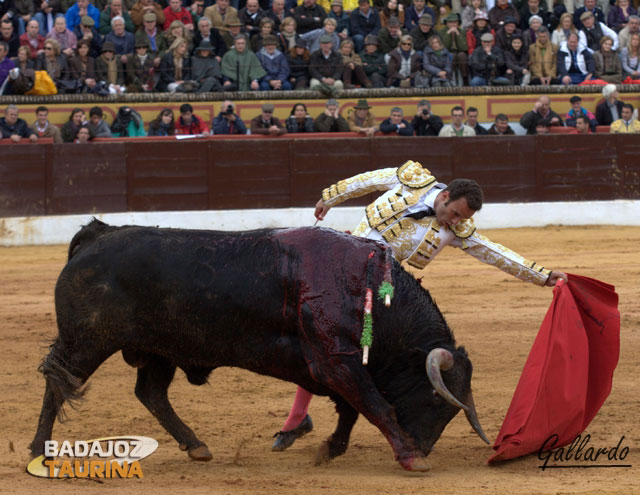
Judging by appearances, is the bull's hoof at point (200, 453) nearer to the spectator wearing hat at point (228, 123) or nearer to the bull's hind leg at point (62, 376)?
Result: the bull's hind leg at point (62, 376)

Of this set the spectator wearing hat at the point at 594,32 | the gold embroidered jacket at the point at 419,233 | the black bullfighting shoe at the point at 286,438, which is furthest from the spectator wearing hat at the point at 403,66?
the black bullfighting shoe at the point at 286,438

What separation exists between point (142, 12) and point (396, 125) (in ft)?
11.2

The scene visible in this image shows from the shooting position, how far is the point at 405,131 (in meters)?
12.9

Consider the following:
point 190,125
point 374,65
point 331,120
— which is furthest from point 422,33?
point 190,125

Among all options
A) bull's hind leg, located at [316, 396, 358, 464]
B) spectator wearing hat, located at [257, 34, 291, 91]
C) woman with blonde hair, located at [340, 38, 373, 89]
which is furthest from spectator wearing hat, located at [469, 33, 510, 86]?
bull's hind leg, located at [316, 396, 358, 464]

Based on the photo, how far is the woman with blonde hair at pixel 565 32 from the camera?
13617mm

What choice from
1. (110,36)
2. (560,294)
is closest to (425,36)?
(110,36)

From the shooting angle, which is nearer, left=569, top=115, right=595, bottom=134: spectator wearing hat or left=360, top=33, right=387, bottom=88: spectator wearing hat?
left=569, top=115, right=595, bottom=134: spectator wearing hat

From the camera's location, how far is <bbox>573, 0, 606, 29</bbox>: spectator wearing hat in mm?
14102

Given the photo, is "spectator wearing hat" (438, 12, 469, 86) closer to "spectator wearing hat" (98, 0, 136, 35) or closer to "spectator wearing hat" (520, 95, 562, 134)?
"spectator wearing hat" (520, 95, 562, 134)

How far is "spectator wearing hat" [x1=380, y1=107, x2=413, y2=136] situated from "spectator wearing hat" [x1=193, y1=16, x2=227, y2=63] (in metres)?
2.19

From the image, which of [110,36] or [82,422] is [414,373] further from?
[110,36]

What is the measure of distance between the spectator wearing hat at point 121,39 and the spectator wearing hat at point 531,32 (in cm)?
501

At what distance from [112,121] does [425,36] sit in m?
4.08
